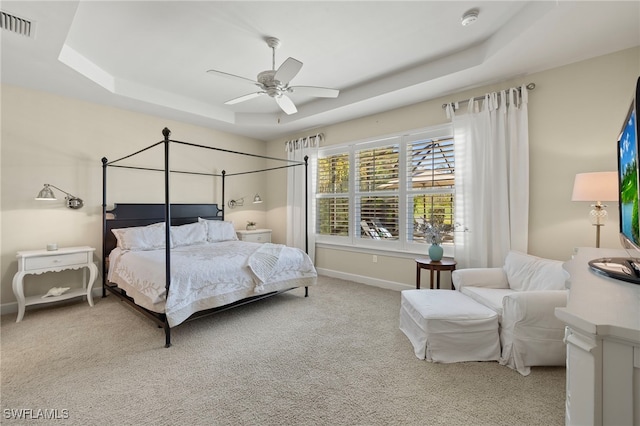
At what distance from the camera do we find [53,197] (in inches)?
132

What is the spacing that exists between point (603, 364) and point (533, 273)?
2.25 meters

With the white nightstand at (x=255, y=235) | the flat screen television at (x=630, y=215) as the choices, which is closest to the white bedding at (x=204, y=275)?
the white nightstand at (x=255, y=235)

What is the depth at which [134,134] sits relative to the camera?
4.24m

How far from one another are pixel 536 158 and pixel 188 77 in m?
4.26

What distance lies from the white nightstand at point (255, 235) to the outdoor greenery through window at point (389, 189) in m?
1.08

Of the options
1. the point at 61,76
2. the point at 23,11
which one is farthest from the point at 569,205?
the point at 61,76

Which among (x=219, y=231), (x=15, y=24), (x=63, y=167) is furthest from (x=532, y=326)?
(x=63, y=167)

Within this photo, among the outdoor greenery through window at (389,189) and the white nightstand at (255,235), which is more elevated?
the outdoor greenery through window at (389,189)

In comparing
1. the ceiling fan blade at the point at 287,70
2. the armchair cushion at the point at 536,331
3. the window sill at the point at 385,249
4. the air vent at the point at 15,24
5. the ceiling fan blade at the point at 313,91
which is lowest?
the armchair cushion at the point at 536,331

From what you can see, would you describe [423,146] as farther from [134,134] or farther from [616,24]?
[134,134]

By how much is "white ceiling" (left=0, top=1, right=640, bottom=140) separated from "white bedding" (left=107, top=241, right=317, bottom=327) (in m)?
2.15

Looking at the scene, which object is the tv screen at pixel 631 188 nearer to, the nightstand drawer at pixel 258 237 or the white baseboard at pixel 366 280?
the white baseboard at pixel 366 280

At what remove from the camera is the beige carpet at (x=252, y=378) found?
1.67 m

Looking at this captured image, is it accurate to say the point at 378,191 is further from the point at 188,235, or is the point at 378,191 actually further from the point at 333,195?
the point at 188,235
